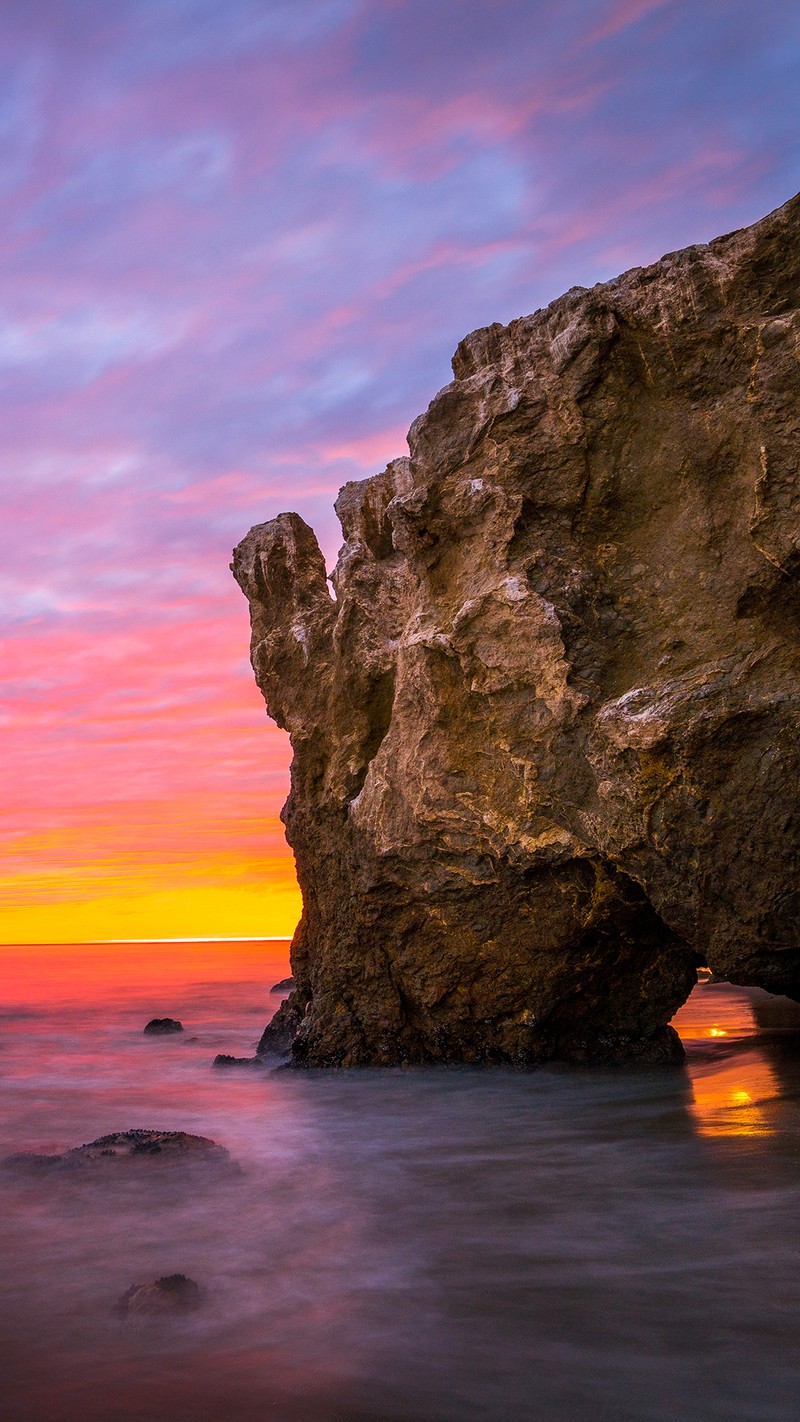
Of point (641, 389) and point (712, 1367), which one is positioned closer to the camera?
point (712, 1367)

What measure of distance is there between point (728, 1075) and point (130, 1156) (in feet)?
18.6

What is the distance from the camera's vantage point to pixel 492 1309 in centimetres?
477

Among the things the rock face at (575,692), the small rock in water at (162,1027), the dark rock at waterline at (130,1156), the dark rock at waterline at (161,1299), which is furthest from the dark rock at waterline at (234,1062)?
the dark rock at waterline at (161,1299)

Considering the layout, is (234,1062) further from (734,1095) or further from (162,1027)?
(734,1095)

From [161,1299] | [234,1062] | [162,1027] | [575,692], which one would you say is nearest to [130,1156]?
[161,1299]

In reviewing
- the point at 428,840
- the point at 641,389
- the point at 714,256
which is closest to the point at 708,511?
the point at 641,389

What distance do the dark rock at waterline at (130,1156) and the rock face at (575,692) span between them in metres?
3.00

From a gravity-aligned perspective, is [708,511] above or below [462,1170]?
above

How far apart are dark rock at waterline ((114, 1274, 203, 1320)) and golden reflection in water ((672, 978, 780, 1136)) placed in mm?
4231

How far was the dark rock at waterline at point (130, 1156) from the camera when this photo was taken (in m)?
7.44

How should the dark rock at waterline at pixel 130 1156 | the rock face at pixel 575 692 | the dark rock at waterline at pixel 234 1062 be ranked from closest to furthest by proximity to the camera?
the dark rock at waterline at pixel 130 1156, the rock face at pixel 575 692, the dark rock at waterline at pixel 234 1062

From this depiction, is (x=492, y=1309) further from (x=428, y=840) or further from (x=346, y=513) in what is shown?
(x=346, y=513)

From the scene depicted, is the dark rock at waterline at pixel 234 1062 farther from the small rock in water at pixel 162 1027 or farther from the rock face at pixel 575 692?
the small rock in water at pixel 162 1027

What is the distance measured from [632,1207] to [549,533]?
216 inches
